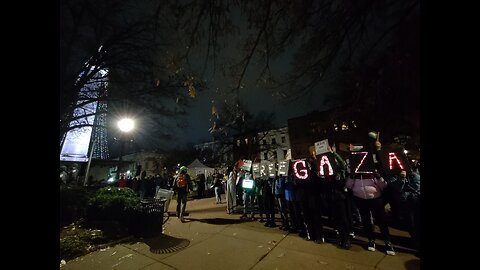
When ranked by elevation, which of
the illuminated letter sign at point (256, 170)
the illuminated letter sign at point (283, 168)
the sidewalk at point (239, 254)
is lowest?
the sidewalk at point (239, 254)

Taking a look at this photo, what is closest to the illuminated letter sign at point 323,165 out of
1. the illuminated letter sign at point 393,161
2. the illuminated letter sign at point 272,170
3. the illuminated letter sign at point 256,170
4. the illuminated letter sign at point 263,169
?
the illuminated letter sign at point 393,161

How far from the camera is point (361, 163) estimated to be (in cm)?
574

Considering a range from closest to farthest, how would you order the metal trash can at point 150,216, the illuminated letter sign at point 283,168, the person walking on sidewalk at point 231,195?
the metal trash can at point 150,216 → the illuminated letter sign at point 283,168 → the person walking on sidewalk at point 231,195

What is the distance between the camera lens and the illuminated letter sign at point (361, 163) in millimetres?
5660

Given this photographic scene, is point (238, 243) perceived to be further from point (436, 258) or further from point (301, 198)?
point (436, 258)

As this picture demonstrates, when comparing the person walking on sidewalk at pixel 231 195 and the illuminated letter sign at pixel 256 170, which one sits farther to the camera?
the person walking on sidewalk at pixel 231 195

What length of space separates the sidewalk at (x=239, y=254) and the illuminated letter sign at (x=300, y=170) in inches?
67.2

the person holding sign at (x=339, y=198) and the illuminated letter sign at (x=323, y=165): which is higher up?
the illuminated letter sign at (x=323, y=165)

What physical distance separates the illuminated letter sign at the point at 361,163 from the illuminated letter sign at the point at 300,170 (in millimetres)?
1284

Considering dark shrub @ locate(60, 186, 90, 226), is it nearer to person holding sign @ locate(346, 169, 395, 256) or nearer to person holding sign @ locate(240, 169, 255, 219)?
person holding sign @ locate(240, 169, 255, 219)

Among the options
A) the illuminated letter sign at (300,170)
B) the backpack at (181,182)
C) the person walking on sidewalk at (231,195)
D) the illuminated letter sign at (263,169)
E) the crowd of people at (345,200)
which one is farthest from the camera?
the person walking on sidewalk at (231,195)

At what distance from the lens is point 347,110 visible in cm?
486

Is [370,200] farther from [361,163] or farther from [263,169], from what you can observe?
[263,169]

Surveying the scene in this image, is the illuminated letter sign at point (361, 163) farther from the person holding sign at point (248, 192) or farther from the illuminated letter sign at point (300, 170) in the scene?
the person holding sign at point (248, 192)
